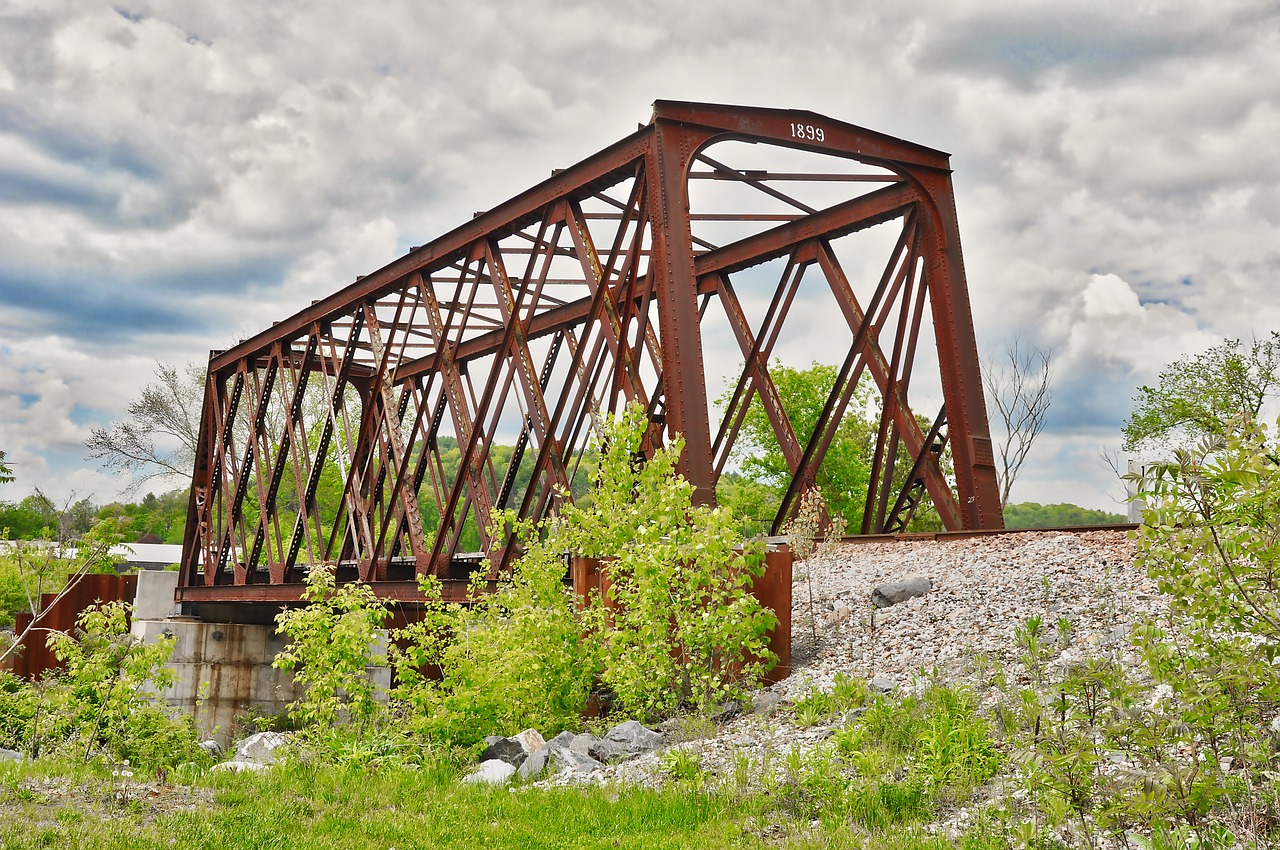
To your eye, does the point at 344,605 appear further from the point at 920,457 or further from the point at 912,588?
the point at 920,457

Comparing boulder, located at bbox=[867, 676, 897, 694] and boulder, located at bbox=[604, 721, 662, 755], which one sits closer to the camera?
boulder, located at bbox=[867, 676, 897, 694]

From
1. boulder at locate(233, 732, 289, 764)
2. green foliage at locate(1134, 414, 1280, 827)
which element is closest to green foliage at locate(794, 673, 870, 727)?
green foliage at locate(1134, 414, 1280, 827)

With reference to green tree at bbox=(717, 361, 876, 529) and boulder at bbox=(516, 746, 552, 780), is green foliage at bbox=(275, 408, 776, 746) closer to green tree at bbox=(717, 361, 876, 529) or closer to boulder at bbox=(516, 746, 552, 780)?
boulder at bbox=(516, 746, 552, 780)

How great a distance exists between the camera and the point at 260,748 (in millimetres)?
11078

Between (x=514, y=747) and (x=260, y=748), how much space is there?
4.00m

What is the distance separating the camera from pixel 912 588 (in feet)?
33.8

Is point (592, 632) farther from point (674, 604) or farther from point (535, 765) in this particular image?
point (535, 765)

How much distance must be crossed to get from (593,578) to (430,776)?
2.71 m

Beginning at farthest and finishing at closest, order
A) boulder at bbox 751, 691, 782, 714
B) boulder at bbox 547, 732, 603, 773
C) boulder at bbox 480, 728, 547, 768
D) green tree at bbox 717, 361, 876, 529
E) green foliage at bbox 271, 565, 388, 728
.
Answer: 1. green tree at bbox 717, 361, 876, 529
2. green foliage at bbox 271, 565, 388, 728
3. boulder at bbox 480, 728, 547, 768
4. boulder at bbox 751, 691, 782, 714
5. boulder at bbox 547, 732, 603, 773

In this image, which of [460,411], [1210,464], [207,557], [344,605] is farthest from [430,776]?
[207,557]

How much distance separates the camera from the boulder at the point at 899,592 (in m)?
10.2

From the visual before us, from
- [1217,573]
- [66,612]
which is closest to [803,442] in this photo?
[66,612]

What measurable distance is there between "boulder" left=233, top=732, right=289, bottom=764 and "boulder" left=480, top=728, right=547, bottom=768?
2516 mm

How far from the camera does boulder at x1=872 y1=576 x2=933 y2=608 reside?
403 inches
